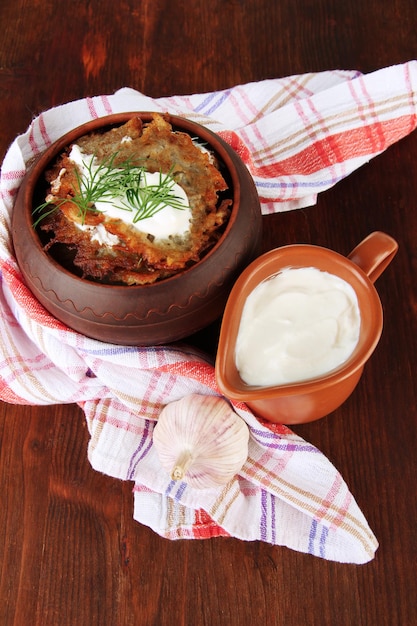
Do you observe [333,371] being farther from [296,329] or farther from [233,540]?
[233,540]

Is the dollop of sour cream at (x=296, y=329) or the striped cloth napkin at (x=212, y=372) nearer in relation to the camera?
the dollop of sour cream at (x=296, y=329)

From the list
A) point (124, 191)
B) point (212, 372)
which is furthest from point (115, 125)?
point (212, 372)

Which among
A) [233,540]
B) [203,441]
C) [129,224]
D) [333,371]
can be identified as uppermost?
[129,224]

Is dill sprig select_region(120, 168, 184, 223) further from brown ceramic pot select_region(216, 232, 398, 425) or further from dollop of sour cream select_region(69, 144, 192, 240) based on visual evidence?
brown ceramic pot select_region(216, 232, 398, 425)

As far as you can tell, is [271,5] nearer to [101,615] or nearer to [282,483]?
[282,483]

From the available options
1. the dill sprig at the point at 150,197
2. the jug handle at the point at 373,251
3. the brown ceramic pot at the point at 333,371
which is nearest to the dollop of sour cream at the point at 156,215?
the dill sprig at the point at 150,197

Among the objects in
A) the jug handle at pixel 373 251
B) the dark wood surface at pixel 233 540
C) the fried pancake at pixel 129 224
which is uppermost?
the fried pancake at pixel 129 224

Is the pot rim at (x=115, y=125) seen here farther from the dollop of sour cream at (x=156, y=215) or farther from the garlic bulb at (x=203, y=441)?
the garlic bulb at (x=203, y=441)
